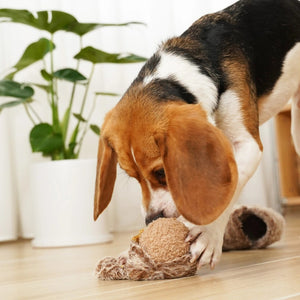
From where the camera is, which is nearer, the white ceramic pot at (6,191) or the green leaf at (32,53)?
the green leaf at (32,53)

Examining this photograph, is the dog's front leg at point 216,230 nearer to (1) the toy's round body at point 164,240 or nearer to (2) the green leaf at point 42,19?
(1) the toy's round body at point 164,240

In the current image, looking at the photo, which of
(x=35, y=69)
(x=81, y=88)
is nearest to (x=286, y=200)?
(x=81, y=88)

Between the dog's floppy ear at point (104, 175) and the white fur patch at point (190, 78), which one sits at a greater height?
the white fur patch at point (190, 78)

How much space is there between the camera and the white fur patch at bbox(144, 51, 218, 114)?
6.63 feet

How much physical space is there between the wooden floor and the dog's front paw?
5cm

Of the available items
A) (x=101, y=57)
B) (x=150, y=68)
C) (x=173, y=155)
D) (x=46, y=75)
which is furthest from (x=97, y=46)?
(x=173, y=155)

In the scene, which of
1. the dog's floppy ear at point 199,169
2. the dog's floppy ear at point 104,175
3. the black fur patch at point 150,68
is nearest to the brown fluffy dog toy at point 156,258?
the dog's floppy ear at point 199,169

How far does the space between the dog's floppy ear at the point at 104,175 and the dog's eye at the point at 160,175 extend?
0.81 feet

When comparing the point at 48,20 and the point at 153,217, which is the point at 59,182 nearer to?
the point at 48,20

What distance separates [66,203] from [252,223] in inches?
54.2

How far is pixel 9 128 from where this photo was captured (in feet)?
13.0

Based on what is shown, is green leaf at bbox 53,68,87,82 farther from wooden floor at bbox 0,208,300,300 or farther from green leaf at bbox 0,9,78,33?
wooden floor at bbox 0,208,300,300

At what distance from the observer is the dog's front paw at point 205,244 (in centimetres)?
177

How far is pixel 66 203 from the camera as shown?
3.47 m
